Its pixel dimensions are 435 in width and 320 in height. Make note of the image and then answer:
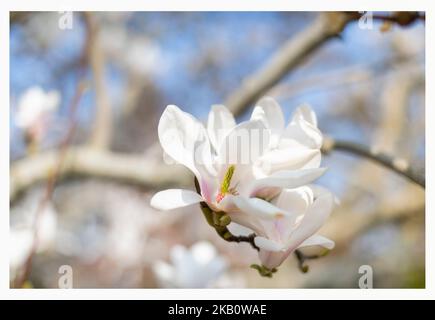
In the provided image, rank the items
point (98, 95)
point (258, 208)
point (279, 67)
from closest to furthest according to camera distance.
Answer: point (258, 208) → point (279, 67) → point (98, 95)

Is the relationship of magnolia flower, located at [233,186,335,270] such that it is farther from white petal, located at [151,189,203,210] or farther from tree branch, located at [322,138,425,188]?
tree branch, located at [322,138,425,188]

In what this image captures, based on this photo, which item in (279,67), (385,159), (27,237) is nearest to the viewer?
(385,159)

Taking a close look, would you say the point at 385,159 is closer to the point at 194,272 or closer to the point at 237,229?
the point at 237,229

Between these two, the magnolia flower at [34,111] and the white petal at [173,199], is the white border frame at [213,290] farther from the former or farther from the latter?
the white petal at [173,199]

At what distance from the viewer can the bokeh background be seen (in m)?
1.25

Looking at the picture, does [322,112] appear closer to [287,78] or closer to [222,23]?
[287,78]

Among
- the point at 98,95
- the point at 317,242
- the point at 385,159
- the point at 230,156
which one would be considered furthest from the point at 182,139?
the point at 98,95

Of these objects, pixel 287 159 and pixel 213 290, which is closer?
pixel 287 159

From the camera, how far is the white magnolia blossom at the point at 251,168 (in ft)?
1.56

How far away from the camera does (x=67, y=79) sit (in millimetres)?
1352

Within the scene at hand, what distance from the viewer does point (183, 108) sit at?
1423 mm

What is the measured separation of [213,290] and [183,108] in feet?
1.78

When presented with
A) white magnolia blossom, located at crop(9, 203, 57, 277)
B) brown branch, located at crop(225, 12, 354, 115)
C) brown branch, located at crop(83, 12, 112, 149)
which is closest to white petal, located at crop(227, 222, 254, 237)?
white magnolia blossom, located at crop(9, 203, 57, 277)
